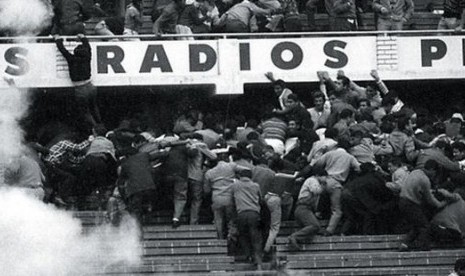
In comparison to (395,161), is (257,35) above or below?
above

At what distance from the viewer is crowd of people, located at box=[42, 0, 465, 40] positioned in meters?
34.9

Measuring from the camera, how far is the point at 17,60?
34.5 meters

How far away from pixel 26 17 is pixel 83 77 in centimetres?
150

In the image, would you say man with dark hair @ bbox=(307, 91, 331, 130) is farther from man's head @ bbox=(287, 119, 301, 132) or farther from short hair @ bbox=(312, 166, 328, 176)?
short hair @ bbox=(312, 166, 328, 176)

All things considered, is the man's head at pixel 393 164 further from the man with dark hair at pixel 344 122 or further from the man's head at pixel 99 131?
the man's head at pixel 99 131

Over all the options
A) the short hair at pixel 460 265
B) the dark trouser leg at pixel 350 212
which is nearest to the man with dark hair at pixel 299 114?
the dark trouser leg at pixel 350 212

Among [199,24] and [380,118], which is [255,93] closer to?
[199,24]

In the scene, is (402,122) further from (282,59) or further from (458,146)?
(282,59)

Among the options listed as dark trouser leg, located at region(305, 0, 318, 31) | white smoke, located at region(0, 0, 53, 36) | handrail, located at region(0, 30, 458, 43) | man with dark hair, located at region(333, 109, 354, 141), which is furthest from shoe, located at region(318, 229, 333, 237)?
white smoke, located at region(0, 0, 53, 36)

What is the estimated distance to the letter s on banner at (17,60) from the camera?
34406 millimetres

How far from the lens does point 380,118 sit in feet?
108

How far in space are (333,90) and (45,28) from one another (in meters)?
5.24

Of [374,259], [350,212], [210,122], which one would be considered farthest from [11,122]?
[374,259]

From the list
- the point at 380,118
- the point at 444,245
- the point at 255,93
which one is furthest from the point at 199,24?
the point at 444,245
